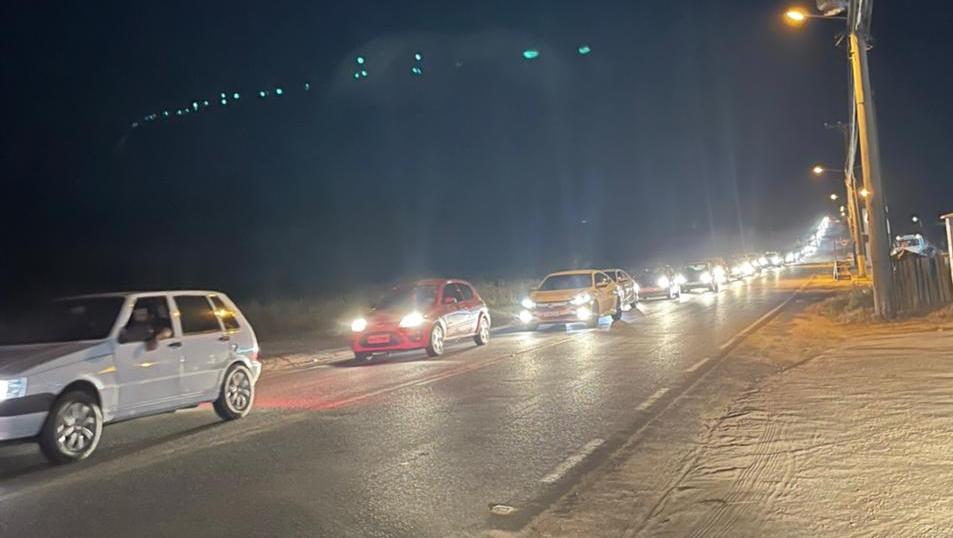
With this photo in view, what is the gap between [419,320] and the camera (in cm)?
1700

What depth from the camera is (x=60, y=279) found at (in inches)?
1660

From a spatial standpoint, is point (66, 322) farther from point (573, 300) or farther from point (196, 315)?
point (573, 300)

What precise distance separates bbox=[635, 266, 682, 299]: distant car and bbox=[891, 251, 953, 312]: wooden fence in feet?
56.1

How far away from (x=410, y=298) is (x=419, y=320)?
1289 mm

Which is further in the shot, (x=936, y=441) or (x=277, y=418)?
(x=277, y=418)

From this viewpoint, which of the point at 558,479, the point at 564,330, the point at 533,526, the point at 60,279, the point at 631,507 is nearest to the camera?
the point at 533,526

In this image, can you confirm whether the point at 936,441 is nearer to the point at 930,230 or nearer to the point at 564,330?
the point at 564,330

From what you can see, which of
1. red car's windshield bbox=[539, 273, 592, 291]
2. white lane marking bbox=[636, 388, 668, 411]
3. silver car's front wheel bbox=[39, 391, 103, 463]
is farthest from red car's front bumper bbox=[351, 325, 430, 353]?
silver car's front wheel bbox=[39, 391, 103, 463]

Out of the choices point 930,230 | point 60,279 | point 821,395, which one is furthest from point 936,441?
point 930,230

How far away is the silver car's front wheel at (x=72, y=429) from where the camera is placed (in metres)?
7.75

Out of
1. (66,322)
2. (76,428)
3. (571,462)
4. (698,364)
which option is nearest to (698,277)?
(698,364)

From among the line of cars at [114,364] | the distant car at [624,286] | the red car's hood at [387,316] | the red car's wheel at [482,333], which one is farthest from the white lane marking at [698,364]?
the distant car at [624,286]

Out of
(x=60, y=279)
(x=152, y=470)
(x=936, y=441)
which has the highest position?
(x=60, y=279)

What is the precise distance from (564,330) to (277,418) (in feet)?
47.4
